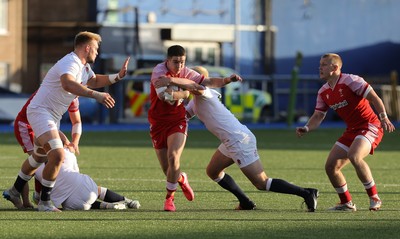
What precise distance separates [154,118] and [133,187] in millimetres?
2824

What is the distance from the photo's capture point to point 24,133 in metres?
13.8

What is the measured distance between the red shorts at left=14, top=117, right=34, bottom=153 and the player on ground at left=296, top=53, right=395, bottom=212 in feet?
9.31

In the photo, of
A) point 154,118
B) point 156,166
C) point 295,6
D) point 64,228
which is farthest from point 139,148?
point 295,6

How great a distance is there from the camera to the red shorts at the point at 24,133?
13781 millimetres

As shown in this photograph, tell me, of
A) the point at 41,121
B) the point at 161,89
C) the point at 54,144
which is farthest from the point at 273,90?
the point at 54,144

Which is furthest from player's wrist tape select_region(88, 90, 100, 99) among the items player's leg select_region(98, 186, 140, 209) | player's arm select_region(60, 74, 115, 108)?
player's leg select_region(98, 186, 140, 209)

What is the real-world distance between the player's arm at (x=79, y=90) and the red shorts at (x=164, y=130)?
101 centimetres

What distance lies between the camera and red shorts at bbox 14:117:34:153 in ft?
45.2

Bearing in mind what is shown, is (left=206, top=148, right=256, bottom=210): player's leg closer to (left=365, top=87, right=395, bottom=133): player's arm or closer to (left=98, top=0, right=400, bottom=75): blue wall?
(left=365, top=87, right=395, bottom=133): player's arm

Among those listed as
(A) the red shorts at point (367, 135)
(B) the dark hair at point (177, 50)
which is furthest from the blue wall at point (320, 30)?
(B) the dark hair at point (177, 50)

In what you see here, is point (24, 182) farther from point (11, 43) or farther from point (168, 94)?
point (11, 43)

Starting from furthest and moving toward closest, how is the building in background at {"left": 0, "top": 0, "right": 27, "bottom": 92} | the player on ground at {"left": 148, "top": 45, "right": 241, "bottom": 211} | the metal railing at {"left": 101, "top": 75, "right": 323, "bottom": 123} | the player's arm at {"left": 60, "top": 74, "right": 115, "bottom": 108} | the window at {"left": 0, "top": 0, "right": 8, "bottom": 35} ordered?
the window at {"left": 0, "top": 0, "right": 8, "bottom": 35} < the building in background at {"left": 0, "top": 0, "right": 27, "bottom": 92} < the metal railing at {"left": 101, "top": 75, "right": 323, "bottom": 123} < the player on ground at {"left": 148, "top": 45, "right": 241, "bottom": 211} < the player's arm at {"left": 60, "top": 74, "right": 115, "bottom": 108}

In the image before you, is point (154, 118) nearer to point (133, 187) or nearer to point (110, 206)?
point (110, 206)

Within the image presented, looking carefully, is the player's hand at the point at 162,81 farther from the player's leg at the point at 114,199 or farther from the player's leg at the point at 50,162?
the player's leg at the point at 114,199
